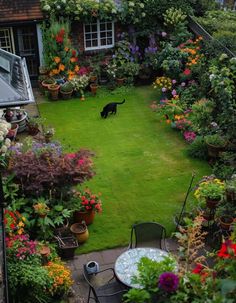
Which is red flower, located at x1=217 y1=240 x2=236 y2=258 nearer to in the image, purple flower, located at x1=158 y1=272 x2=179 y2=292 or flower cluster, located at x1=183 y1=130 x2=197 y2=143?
purple flower, located at x1=158 y1=272 x2=179 y2=292

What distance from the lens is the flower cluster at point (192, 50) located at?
15.4 m

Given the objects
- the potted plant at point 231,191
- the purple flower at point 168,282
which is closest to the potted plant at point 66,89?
the potted plant at point 231,191

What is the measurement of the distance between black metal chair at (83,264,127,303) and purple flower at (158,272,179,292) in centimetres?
294

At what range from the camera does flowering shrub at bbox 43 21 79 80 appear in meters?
16.2

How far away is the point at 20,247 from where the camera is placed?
7.90 meters

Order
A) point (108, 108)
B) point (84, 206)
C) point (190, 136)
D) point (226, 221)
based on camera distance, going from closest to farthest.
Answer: point (226, 221)
point (84, 206)
point (190, 136)
point (108, 108)

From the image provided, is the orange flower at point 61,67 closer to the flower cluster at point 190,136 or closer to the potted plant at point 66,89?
the potted plant at point 66,89

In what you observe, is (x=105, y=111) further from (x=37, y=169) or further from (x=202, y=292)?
(x=202, y=292)

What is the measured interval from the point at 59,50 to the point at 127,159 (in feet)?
19.0

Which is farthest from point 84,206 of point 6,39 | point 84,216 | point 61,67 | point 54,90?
point 6,39

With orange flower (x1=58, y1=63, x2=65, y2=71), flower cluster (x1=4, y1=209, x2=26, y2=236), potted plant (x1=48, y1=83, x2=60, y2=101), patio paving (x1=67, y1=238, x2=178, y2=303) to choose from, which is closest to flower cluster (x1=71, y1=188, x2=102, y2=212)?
patio paving (x1=67, y1=238, x2=178, y2=303)

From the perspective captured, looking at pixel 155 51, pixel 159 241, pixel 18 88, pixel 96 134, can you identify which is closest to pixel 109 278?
pixel 159 241

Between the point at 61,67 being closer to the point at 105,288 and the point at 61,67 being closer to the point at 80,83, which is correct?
the point at 80,83

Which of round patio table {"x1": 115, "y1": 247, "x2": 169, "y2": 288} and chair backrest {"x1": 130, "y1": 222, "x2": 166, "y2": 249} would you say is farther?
chair backrest {"x1": 130, "y1": 222, "x2": 166, "y2": 249}
